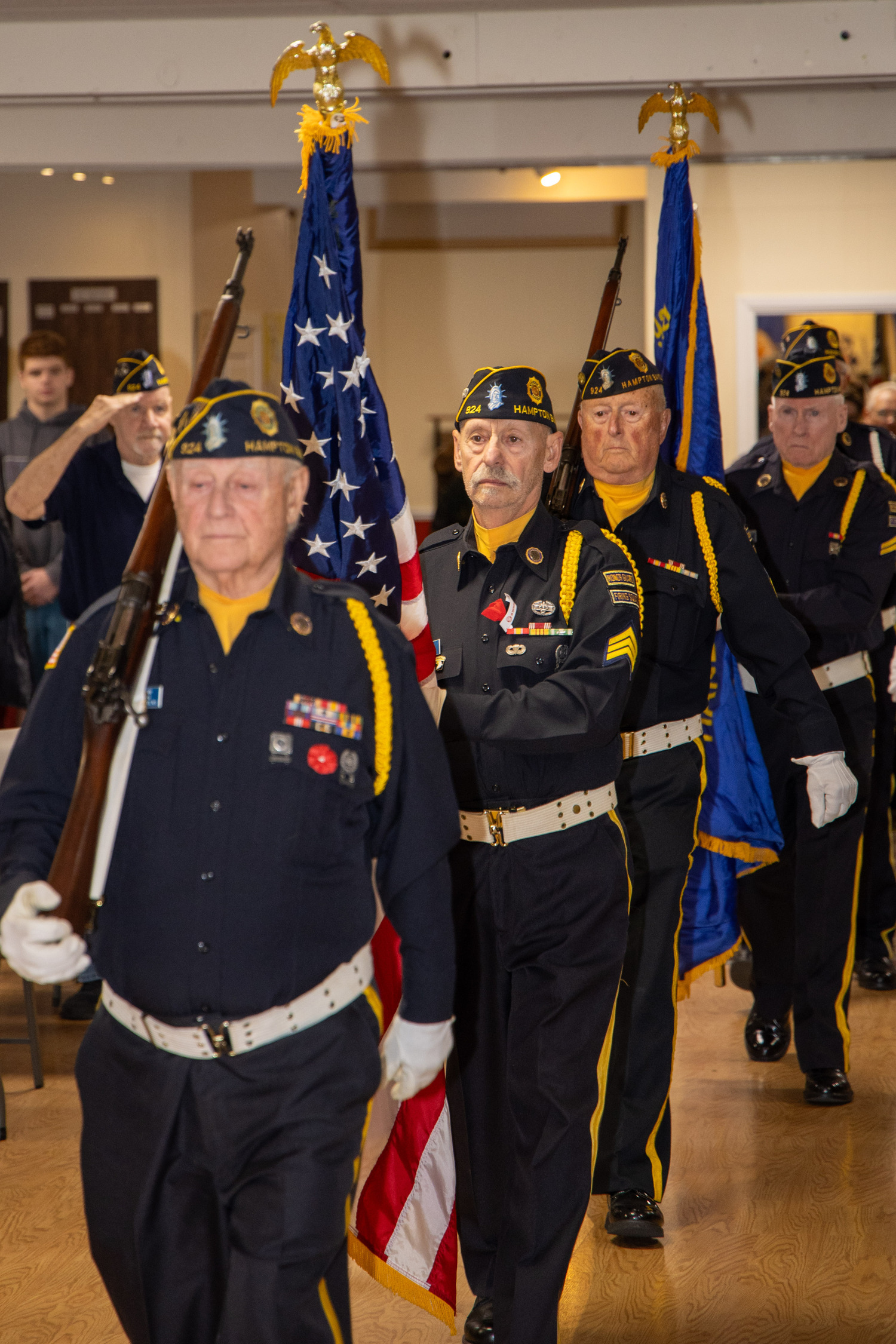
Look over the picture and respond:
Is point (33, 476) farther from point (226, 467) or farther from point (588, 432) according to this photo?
point (226, 467)

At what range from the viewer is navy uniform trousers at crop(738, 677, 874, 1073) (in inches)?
158

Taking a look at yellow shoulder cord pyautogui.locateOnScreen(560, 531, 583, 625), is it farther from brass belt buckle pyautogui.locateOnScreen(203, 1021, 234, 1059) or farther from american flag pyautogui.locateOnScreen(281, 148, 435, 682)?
brass belt buckle pyautogui.locateOnScreen(203, 1021, 234, 1059)

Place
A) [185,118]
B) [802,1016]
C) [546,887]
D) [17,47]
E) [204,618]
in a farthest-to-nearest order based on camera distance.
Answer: [185,118]
[17,47]
[802,1016]
[546,887]
[204,618]

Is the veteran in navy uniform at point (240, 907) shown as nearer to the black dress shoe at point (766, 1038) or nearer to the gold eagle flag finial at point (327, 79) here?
the gold eagle flag finial at point (327, 79)

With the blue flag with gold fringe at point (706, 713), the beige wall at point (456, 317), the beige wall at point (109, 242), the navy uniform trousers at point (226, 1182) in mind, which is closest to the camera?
the navy uniform trousers at point (226, 1182)

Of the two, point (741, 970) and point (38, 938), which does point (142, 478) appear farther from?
point (38, 938)

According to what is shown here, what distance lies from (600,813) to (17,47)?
5134mm

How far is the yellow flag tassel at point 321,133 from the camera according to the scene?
272cm

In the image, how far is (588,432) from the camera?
3295 millimetres

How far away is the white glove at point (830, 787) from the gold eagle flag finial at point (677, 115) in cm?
192

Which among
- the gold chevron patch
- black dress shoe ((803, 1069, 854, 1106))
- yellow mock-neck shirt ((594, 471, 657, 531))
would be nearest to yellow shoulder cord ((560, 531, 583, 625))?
the gold chevron patch

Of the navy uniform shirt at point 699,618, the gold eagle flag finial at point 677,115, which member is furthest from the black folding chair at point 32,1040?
the gold eagle flag finial at point 677,115

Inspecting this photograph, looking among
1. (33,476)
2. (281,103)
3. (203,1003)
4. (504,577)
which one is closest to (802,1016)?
(504,577)

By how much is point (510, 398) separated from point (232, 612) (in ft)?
3.40
